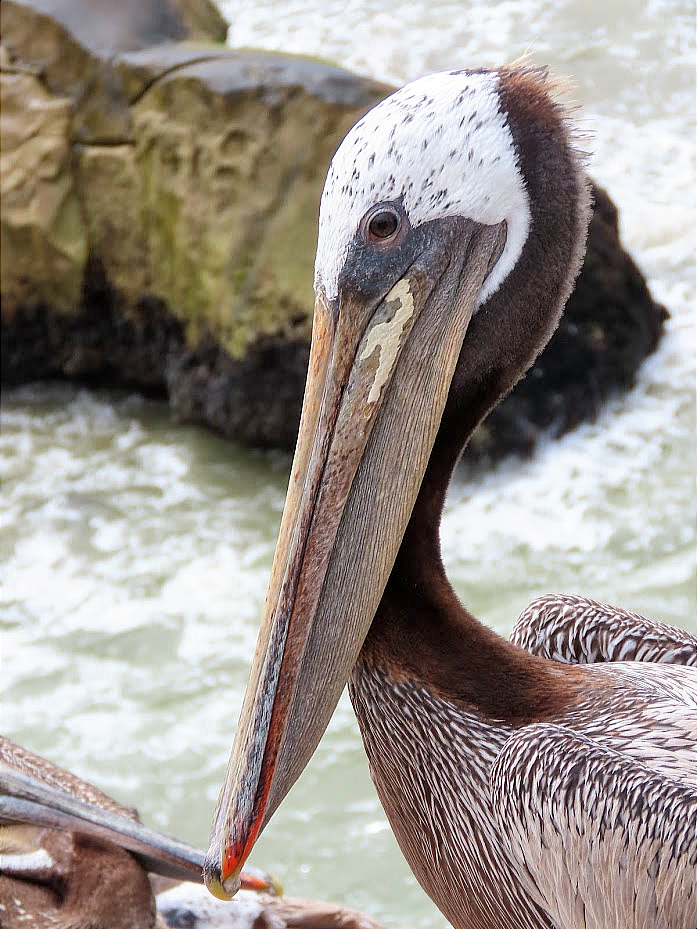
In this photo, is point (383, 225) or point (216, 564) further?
point (216, 564)

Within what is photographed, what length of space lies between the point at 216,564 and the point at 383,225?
3240mm

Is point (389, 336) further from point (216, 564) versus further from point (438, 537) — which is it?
point (216, 564)

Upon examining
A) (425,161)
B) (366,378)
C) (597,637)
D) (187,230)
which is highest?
(425,161)

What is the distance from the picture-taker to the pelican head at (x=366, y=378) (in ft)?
6.14

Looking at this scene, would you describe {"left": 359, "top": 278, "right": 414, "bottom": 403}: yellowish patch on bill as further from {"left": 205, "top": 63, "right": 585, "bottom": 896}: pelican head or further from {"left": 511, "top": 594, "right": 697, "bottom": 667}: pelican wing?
{"left": 511, "top": 594, "right": 697, "bottom": 667}: pelican wing

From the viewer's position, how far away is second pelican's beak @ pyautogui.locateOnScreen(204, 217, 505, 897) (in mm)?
1879

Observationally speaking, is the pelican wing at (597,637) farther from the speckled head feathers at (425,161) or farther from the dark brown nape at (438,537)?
the speckled head feathers at (425,161)

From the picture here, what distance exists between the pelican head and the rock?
10.0ft

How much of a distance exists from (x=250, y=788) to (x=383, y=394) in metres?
0.63

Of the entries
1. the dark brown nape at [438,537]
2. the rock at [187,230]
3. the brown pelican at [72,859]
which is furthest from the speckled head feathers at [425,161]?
the rock at [187,230]

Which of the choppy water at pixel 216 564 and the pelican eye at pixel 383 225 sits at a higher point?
the pelican eye at pixel 383 225

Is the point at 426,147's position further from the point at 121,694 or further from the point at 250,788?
the point at 121,694

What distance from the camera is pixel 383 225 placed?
1.89m

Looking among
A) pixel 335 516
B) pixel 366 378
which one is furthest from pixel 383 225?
pixel 335 516
